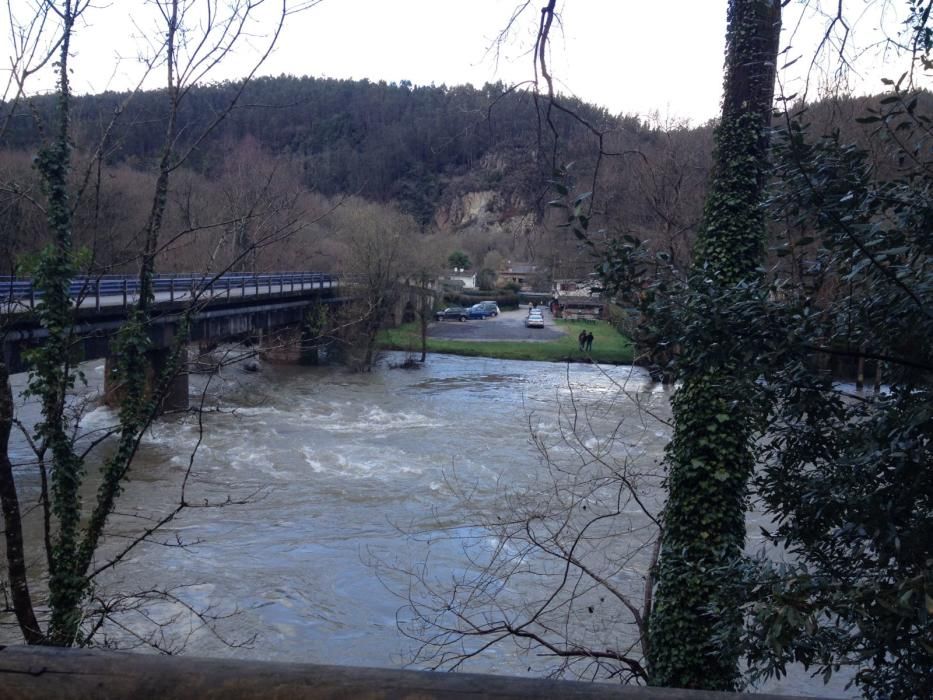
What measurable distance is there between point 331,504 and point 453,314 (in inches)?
1680

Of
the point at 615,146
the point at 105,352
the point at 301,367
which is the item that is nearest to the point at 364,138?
the point at 301,367

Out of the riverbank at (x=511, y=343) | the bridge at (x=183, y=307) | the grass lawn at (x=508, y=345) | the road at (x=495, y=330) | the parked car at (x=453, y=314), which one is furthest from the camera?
the parked car at (x=453, y=314)

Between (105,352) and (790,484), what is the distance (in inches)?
885

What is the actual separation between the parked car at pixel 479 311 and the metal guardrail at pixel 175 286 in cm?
1925

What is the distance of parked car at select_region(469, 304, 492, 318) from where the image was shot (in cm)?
6237

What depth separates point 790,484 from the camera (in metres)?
4.43

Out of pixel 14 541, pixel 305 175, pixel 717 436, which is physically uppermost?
pixel 305 175

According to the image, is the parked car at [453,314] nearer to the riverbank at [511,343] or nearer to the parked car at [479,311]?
the parked car at [479,311]

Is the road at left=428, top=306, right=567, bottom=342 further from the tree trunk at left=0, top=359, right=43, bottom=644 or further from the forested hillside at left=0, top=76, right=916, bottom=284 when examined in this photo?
the tree trunk at left=0, top=359, right=43, bottom=644

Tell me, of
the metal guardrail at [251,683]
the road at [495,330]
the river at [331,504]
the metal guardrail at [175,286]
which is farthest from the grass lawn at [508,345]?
the metal guardrail at [251,683]

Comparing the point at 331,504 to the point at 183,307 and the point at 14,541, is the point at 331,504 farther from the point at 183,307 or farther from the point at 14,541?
the point at 14,541

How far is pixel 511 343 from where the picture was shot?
157ft

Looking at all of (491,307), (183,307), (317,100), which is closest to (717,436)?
(183,307)

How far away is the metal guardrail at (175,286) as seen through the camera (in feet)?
50.0
